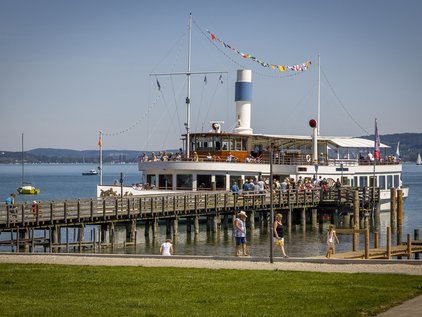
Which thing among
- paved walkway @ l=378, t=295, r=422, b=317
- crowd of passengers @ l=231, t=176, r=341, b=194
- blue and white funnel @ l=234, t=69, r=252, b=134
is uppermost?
blue and white funnel @ l=234, t=69, r=252, b=134

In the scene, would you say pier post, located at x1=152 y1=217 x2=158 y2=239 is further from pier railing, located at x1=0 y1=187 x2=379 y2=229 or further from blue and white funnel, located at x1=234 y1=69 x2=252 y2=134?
blue and white funnel, located at x1=234 y1=69 x2=252 y2=134

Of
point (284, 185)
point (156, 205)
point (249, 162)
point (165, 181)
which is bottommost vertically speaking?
point (156, 205)

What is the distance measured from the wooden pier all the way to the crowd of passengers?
20.4 inches

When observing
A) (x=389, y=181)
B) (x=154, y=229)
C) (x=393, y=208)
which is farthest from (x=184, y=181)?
(x=389, y=181)

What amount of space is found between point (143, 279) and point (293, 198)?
126ft

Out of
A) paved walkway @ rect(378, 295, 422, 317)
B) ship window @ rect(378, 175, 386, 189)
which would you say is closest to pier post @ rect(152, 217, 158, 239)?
ship window @ rect(378, 175, 386, 189)

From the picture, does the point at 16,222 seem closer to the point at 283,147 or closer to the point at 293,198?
the point at 293,198

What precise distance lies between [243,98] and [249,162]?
36.3 feet

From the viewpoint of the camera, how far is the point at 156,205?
171 feet

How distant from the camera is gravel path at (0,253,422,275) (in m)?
27.5

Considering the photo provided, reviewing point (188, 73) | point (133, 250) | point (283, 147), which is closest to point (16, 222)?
point (133, 250)

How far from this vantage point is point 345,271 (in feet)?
88.5

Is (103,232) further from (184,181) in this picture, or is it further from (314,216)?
(314,216)

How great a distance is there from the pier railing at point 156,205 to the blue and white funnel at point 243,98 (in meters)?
12.4
